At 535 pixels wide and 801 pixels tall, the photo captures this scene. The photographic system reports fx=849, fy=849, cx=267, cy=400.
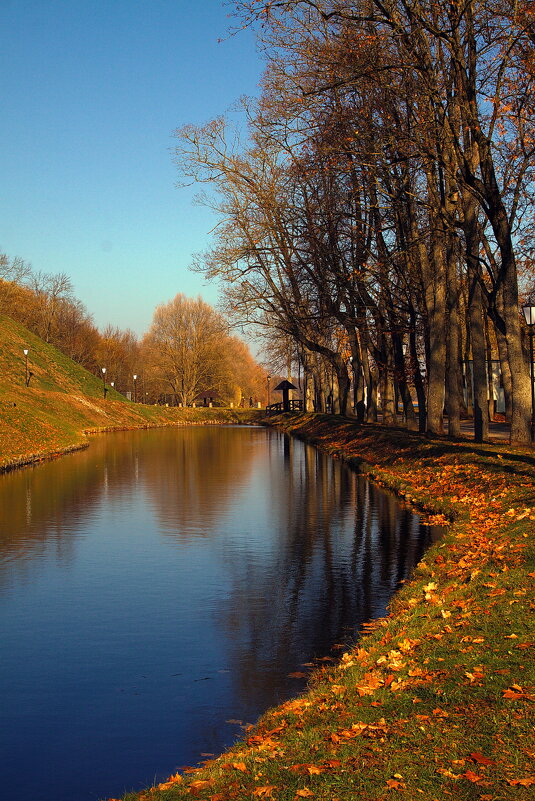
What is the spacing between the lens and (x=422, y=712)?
6.38 metres

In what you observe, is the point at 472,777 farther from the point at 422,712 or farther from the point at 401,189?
the point at 401,189

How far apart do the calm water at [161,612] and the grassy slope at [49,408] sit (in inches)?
554

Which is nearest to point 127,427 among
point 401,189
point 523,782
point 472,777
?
point 401,189

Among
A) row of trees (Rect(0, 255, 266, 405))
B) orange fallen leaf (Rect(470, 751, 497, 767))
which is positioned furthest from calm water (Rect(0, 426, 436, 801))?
row of trees (Rect(0, 255, 266, 405))

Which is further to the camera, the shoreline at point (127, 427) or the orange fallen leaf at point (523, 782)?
the shoreline at point (127, 427)

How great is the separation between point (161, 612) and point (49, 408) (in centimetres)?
4291

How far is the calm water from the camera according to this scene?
23.7 feet

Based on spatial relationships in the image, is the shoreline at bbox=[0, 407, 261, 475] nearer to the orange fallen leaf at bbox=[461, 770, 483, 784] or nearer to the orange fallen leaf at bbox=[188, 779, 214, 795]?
the orange fallen leaf at bbox=[188, 779, 214, 795]

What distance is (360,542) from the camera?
15711 millimetres

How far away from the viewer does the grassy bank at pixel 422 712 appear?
17.1ft

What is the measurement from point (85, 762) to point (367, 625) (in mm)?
4223

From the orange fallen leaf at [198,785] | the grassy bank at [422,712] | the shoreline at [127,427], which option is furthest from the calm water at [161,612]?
the shoreline at [127,427]

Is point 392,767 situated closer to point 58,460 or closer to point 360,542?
point 360,542

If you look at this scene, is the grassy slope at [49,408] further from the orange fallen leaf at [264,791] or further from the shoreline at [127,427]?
the orange fallen leaf at [264,791]
